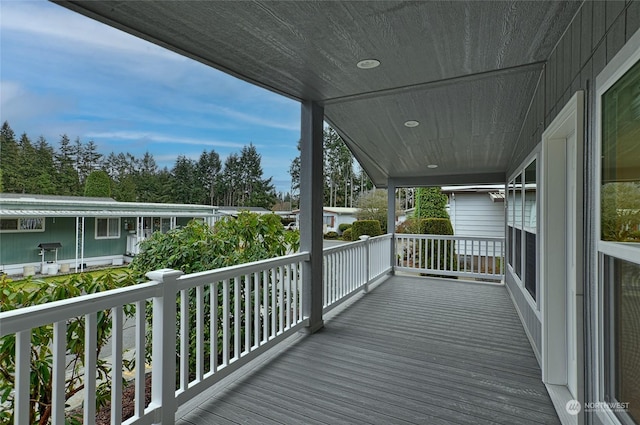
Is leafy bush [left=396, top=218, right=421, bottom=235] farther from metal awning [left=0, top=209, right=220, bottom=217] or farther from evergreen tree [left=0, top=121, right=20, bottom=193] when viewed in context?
evergreen tree [left=0, top=121, right=20, bottom=193]

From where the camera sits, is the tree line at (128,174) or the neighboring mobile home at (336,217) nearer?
the tree line at (128,174)

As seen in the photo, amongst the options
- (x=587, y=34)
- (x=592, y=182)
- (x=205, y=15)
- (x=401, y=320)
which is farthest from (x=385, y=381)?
(x=205, y=15)

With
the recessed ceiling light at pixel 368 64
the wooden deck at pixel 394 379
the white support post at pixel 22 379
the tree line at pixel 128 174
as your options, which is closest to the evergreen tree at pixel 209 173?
the tree line at pixel 128 174

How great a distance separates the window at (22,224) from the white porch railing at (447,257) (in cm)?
647

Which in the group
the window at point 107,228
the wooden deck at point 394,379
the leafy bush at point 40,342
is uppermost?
the window at point 107,228

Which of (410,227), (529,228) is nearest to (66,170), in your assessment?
(529,228)

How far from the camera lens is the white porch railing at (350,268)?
454 cm

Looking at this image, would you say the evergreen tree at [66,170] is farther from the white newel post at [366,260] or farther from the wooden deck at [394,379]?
the white newel post at [366,260]

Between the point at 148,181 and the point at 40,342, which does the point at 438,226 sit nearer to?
the point at 148,181

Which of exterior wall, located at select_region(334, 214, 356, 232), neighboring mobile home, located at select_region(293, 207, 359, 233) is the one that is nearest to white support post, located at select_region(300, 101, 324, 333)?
neighboring mobile home, located at select_region(293, 207, 359, 233)

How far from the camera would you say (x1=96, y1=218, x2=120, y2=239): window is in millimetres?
2897

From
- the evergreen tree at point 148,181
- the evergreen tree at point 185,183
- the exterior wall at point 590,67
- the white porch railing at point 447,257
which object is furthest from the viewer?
the white porch railing at point 447,257

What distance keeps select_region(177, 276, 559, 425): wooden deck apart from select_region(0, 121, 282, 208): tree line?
2.18m

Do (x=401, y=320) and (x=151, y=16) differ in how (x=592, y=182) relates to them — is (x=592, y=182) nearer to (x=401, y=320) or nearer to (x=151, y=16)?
(x=151, y=16)
